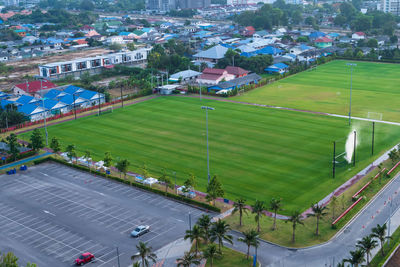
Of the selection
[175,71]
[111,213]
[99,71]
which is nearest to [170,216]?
[111,213]

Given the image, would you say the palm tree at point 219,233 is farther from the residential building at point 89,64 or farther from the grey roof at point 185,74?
the residential building at point 89,64

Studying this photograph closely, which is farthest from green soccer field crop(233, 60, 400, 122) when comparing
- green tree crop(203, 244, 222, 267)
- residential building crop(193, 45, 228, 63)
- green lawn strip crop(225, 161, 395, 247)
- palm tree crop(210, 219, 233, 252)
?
green tree crop(203, 244, 222, 267)

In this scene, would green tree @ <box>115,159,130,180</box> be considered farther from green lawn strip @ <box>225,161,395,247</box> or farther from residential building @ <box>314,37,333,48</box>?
residential building @ <box>314,37,333,48</box>

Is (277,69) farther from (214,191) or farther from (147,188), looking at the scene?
(214,191)

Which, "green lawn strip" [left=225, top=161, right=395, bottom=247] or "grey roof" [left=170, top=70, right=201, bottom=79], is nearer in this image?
"green lawn strip" [left=225, top=161, right=395, bottom=247]

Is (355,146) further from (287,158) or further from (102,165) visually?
(102,165)

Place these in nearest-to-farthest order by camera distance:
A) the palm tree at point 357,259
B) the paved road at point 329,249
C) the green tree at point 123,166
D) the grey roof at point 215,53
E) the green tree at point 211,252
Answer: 1. the palm tree at point 357,259
2. the green tree at point 211,252
3. the paved road at point 329,249
4. the green tree at point 123,166
5. the grey roof at point 215,53

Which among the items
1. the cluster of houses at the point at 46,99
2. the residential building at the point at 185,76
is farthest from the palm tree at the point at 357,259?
the residential building at the point at 185,76
